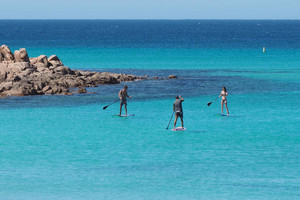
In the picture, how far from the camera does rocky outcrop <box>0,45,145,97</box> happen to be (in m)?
48.6

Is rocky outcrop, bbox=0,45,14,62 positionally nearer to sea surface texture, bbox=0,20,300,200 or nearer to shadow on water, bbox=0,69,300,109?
shadow on water, bbox=0,69,300,109

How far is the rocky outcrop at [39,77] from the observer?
48.6 metres

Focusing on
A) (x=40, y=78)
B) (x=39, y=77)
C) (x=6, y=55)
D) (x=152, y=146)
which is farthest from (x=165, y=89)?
(x=152, y=146)

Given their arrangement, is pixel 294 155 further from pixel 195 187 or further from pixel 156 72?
pixel 156 72

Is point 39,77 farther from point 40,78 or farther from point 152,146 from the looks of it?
point 152,146

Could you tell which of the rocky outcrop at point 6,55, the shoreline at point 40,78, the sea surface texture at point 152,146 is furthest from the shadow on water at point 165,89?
the rocky outcrop at point 6,55

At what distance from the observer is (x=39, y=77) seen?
5184 cm

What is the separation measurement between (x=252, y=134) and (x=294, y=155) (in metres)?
5.10

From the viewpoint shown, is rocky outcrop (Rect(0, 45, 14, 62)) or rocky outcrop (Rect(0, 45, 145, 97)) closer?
rocky outcrop (Rect(0, 45, 145, 97))

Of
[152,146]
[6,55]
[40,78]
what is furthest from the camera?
[6,55]

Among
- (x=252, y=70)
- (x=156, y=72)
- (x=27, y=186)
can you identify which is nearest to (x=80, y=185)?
(x=27, y=186)

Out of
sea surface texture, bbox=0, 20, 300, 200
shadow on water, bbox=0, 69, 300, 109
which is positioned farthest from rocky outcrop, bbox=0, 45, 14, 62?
sea surface texture, bbox=0, 20, 300, 200

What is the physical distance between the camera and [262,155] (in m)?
28.2

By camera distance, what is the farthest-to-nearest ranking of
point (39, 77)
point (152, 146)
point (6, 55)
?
point (6, 55), point (39, 77), point (152, 146)
